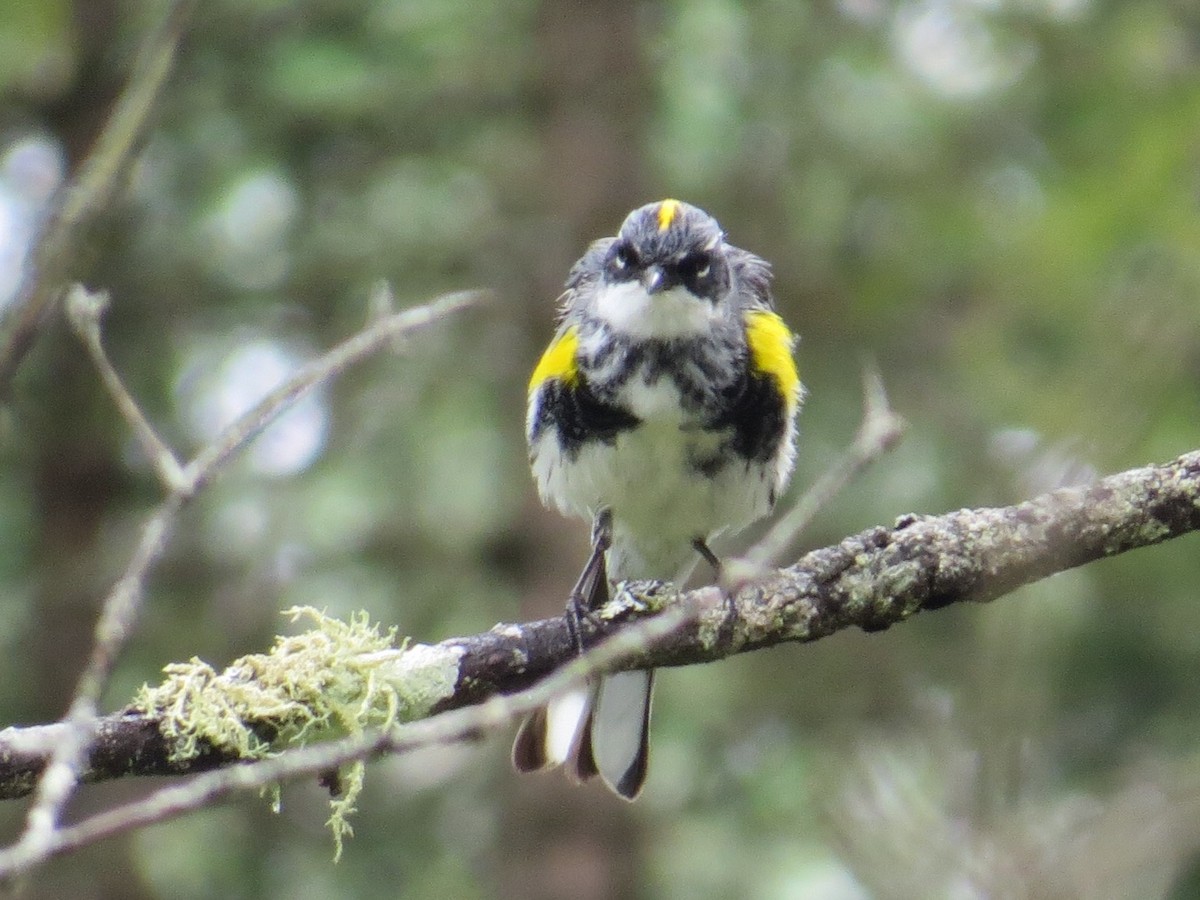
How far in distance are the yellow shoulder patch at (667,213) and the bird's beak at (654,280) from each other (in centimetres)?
17

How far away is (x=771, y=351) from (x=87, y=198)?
10.6ft

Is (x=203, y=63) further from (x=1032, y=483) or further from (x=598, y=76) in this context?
(x=1032, y=483)

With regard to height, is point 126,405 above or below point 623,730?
below

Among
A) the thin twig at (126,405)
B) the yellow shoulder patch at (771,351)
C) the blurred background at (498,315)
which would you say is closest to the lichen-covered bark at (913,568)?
the thin twig at (126,405)

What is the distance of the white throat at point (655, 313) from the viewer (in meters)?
4.72

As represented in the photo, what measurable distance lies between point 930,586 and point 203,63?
4.80 meters

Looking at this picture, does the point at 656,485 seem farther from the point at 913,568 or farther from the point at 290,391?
the point at 290,391

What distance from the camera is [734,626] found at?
3334mm

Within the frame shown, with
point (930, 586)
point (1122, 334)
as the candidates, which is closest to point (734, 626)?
point (930, 586)

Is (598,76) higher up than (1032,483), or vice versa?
(598,76)

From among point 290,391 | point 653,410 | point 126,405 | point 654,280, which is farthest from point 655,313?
point 126,405

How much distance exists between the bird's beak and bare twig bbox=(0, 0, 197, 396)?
2.74m

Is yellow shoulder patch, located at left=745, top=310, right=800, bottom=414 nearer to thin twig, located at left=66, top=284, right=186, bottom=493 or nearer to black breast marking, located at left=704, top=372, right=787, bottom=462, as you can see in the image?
black breast marking, located at left=704, top=372, right=787, bottom=462

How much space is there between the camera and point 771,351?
15.9ft
